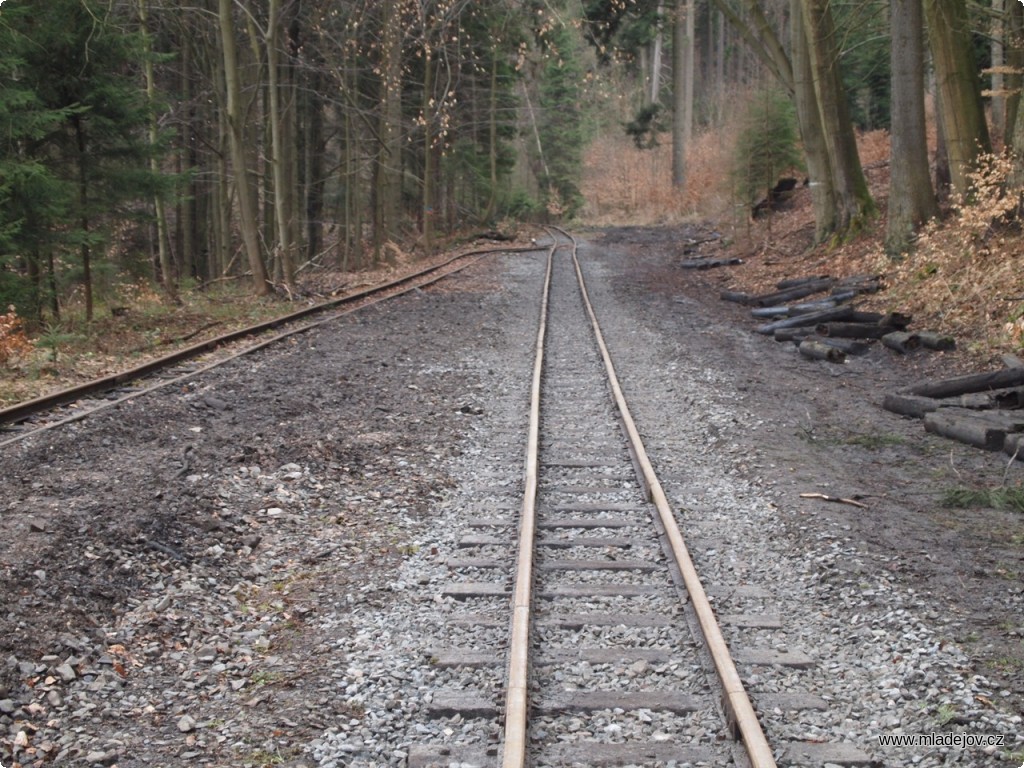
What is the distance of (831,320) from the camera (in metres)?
15.0

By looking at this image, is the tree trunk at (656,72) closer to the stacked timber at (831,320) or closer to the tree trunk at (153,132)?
the tree trunk at (153,132)

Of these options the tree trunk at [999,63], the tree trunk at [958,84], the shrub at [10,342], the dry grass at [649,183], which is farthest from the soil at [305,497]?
the dry grass at [649,183]

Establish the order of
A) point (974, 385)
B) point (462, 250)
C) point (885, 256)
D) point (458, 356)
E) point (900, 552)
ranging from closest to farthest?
point (900, 552) → point (974, 385) → point (458, 356) → point (885, 256) → point (462, 250)

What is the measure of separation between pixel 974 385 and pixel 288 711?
821 cm

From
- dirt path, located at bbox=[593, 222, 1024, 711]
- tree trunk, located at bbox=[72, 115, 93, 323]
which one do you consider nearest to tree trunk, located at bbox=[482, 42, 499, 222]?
tree trunk, located at bbox=[72, 115, 93, 323]

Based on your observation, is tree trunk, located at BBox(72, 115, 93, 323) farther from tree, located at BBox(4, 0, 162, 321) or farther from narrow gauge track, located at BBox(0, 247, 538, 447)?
narrow gauge track, located at BBox(0, 247, 538, 447)

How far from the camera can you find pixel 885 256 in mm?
16766

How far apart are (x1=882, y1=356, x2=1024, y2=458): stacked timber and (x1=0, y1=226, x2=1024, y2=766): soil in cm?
17

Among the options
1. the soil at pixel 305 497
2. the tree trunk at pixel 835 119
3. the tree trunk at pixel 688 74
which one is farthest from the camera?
the tree trunk at pixel 688 74

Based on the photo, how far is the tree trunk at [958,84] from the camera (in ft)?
49.8

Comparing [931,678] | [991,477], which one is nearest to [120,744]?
[931,678]

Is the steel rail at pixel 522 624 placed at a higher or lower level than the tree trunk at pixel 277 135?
lower

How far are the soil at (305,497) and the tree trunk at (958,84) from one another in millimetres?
4633

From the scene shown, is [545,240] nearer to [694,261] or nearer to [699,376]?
[694,261]
